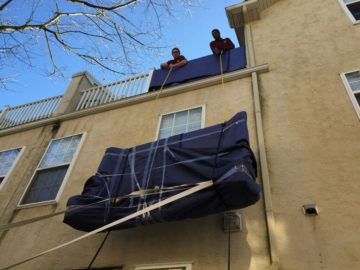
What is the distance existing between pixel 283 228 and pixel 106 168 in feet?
9.64

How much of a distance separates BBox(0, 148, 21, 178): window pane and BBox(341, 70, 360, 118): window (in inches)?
319

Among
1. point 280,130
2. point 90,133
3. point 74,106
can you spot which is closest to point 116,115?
point 90,133

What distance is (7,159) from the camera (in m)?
8.34

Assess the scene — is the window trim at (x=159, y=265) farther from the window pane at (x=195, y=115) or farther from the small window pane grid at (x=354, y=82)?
the small window pane grid at (x=354, y=82)

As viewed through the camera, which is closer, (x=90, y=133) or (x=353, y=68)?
(x=353, y=68)

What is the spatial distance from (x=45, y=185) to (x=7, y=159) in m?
2.18

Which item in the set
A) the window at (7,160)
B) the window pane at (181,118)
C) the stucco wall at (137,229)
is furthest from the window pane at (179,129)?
the window at (7,160)

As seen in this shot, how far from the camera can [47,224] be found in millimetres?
5945

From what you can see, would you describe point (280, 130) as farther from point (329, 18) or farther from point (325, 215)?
point (329, 18)

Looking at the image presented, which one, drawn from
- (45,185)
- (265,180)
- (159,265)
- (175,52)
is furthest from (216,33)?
(159,265)

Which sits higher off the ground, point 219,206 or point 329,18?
point 329,18

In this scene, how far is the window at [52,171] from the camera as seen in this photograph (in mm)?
6795

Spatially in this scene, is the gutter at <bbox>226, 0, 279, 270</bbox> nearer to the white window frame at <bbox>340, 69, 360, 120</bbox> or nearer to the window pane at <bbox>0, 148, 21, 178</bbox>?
the white window frame at <bbox>340, 69, 360, 120</bbox>

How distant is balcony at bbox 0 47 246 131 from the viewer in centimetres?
761
